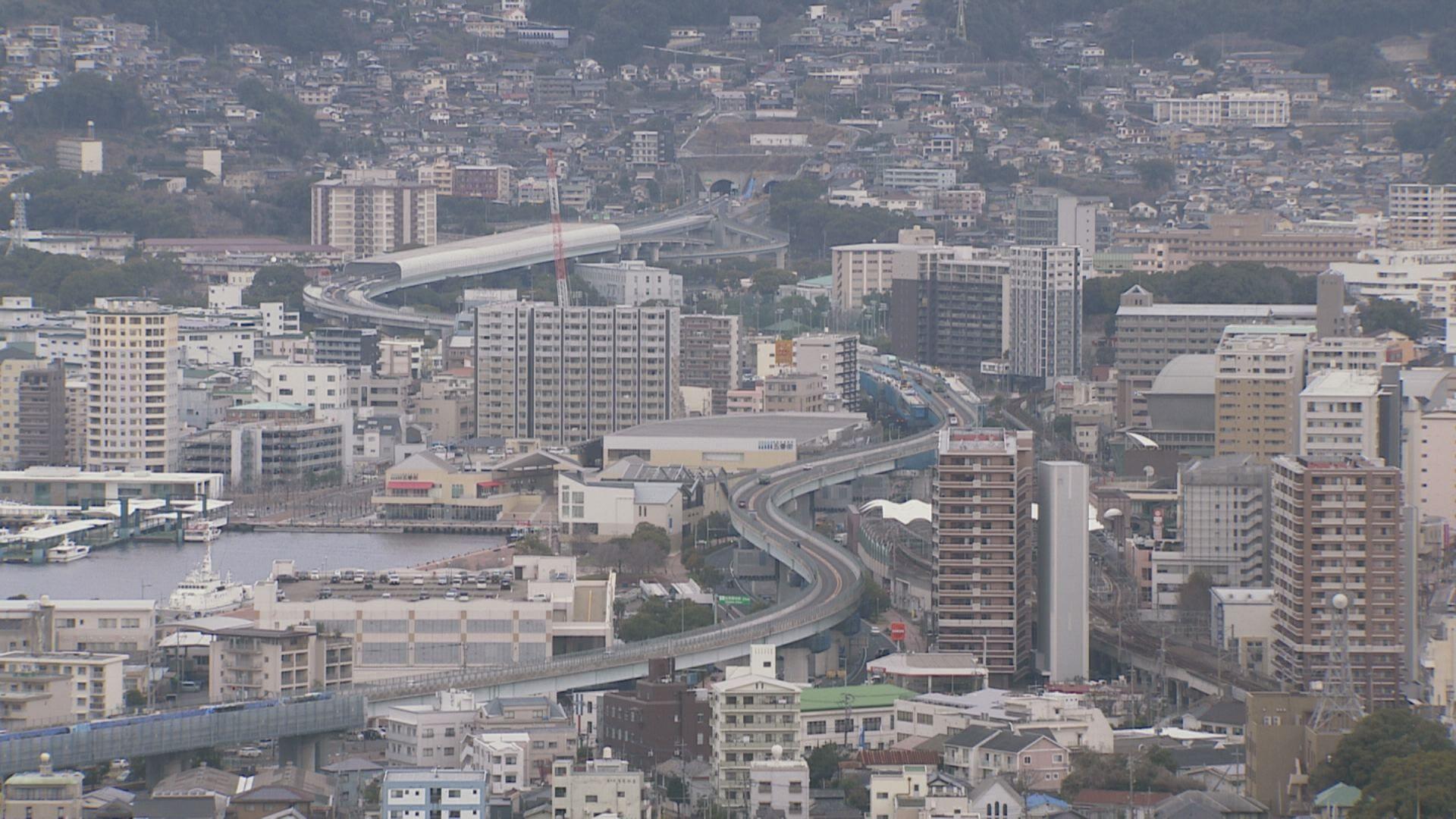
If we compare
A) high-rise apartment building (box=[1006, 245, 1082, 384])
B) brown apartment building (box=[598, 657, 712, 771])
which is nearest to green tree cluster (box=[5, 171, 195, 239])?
high-rise apartment building (box=[1006, 245, 1082, 384])

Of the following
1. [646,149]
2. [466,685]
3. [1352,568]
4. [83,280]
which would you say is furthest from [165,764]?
[646,149]

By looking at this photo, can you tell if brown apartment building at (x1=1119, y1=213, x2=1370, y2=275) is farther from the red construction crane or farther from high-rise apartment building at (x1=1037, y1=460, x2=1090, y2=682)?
high-rise apartment building at (x1=1037, y1=460, x2=1090, y2=682)

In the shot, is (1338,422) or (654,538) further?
(654,538)

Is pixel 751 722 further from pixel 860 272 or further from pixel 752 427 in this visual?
pixel 860 272

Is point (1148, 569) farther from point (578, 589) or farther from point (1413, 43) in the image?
point (1413, 43)

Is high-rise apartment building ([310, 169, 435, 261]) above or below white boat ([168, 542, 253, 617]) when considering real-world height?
above

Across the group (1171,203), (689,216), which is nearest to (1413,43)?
(1171,203)

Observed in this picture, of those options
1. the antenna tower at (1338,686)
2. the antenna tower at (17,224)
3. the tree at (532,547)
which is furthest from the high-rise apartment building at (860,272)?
the antenna tower at (1338,686)
